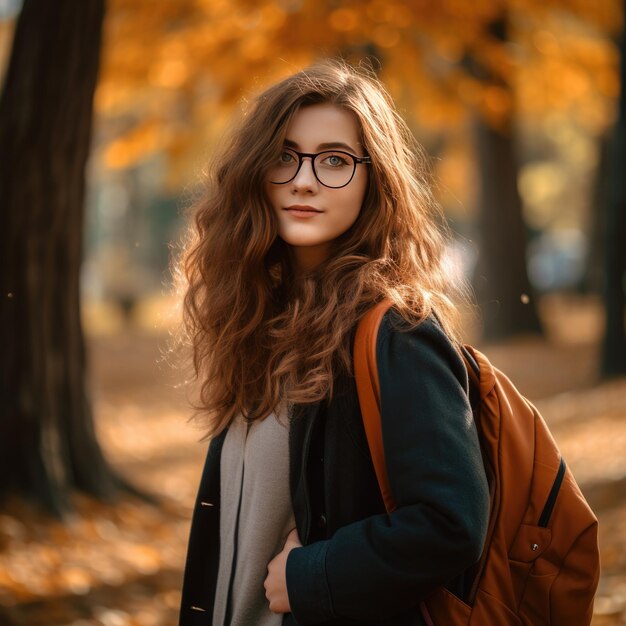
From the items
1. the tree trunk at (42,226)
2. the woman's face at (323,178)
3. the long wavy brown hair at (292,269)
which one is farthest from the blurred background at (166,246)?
the woman's face at (323,178)

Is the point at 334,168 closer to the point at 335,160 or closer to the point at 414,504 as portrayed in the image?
the point at 335,160

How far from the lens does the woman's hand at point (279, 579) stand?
73.1 inches

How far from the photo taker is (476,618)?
1.79 meters

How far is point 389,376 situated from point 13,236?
3560 mm

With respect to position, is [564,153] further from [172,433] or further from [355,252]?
[355,252]

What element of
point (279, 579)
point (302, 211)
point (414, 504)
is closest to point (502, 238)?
point (302, 211)

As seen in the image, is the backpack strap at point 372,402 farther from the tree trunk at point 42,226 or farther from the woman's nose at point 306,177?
the tree trunk at point 42,226

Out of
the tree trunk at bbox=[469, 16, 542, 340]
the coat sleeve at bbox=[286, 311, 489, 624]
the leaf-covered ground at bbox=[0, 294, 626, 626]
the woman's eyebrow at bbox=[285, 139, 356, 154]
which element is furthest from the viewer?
the tree trunk at bbox=[469, 16, 542, 340]

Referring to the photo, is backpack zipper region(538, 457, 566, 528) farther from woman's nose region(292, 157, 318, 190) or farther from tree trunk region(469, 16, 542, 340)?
tree trunk region(469, 16, 542, 340)

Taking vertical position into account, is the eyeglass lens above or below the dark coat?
above

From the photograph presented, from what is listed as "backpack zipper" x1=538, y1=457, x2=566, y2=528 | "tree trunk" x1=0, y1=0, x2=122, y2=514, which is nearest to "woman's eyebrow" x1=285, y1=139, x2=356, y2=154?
"backpack zipper" x1=538, y1=457, x2=566, y2=528

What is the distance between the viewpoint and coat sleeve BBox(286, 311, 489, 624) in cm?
165

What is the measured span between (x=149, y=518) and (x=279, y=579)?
3829mm

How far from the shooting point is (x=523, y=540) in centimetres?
184
